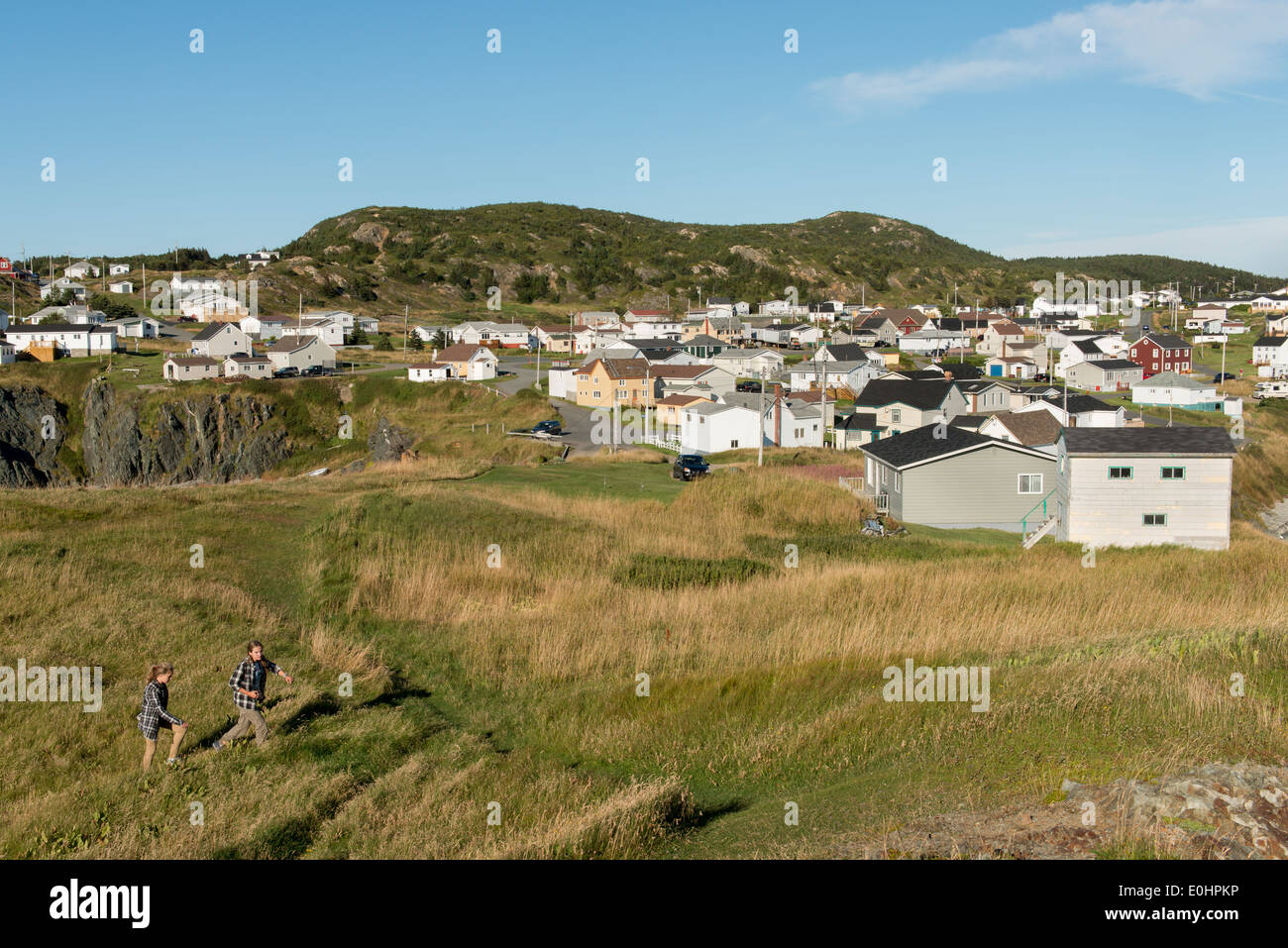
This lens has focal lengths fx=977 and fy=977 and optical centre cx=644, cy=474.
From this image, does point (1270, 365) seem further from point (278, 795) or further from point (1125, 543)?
point (278, 795)

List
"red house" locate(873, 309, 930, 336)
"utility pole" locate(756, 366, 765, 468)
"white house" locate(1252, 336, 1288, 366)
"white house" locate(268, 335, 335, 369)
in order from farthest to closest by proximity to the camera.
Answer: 1. "red house" locate(873, 309, 930, 336)
2. "white house" locate(1252, 336, 1288, 366)
3. "white house" locate(268, 335, 335, 369)
4. "utility pole" locate(756, 366, 765, 468)

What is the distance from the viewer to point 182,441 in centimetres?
7500

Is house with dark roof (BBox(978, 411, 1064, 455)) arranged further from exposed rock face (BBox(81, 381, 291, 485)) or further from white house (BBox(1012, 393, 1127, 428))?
exposed rock face (BBox(81, 381, 291, 485))

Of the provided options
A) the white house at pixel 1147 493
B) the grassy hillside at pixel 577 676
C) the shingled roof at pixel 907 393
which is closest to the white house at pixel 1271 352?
the shingled roof at pixel 907 393

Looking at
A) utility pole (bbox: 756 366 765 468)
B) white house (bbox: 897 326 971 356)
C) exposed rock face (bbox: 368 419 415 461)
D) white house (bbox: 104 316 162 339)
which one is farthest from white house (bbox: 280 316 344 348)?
white house (bbox: 897 326 971 356)

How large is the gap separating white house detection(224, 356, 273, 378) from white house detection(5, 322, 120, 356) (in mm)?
16123

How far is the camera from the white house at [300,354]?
287 feet

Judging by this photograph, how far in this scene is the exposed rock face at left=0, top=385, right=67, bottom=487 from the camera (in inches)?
2962

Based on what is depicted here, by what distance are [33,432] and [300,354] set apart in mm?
21762

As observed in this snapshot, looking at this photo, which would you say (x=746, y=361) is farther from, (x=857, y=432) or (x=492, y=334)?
(x=857, y=432)

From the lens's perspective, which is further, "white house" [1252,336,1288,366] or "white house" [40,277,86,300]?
"white house" [40,277,86,300]

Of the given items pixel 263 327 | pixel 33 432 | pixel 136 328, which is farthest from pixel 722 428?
pixel 136 328

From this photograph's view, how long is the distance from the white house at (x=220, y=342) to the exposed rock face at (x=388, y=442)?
25717mm

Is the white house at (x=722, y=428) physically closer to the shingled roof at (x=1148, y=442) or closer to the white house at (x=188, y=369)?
the shingled roof at (x=1148, y=442)
